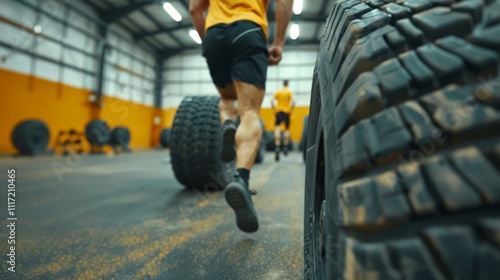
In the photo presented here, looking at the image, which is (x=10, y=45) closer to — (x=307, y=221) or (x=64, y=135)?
(x=64, y=135)

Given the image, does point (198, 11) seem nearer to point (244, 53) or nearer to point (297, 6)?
point (244, 53)

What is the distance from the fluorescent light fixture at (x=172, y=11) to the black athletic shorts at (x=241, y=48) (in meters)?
8.63

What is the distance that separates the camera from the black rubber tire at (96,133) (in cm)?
729

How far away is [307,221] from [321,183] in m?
0.16

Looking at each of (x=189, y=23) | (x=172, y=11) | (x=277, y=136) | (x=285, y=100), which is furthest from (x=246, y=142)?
(x=189, y=23)

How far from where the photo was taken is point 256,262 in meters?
0.81

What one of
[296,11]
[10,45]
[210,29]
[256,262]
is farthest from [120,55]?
[256,262]

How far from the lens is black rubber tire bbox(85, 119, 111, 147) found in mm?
7289

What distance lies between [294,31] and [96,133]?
7774mm

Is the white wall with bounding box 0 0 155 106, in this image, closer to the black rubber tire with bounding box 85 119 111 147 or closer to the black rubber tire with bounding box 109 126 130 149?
the black rubber tire with bounding box 85 119 111 147

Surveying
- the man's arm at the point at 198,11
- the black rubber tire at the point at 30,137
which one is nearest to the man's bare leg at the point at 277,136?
the man's arm at the point at 198,11

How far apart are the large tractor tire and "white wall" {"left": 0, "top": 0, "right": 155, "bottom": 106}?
824cm

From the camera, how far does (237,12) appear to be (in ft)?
4.09

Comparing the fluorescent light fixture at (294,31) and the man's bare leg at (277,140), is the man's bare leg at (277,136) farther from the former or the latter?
the fluorescent light fixture at (294,31)
